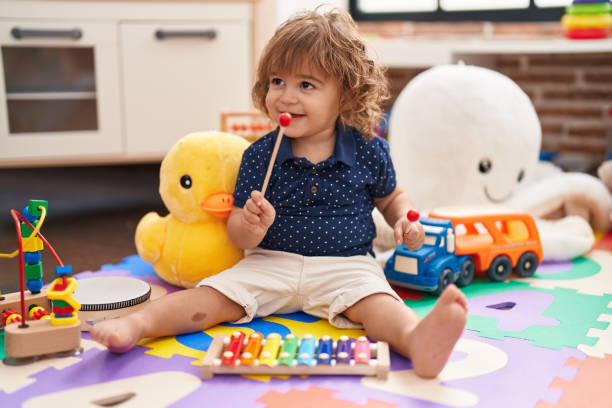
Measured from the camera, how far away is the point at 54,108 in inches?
71.0

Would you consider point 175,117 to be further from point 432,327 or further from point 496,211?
point 432,327

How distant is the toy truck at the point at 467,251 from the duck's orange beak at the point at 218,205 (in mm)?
316

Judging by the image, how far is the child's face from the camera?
1069 mm

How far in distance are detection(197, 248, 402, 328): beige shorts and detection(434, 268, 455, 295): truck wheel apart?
0.42ft

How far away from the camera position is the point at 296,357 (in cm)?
90

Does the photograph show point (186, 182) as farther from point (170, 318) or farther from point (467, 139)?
point (467, 139)

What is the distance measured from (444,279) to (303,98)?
42 cm

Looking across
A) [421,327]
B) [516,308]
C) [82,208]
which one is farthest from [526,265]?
[82,208]

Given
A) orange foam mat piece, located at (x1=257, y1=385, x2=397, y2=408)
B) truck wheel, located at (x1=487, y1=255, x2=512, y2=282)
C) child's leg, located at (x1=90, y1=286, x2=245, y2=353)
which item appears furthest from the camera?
truck wheel, located at (x1=487, y1=255, x2=512, y2=282)

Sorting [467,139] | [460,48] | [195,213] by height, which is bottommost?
[195,213]

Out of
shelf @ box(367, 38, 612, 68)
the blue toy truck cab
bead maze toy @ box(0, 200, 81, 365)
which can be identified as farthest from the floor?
shelf @ box(367, 38, 612, 68)

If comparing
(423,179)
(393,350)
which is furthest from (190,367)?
(423,179)

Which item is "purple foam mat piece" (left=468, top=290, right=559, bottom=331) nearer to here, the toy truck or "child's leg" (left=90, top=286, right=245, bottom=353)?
the toy truck

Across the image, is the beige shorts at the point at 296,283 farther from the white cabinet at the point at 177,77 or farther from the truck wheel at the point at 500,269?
the white cabinet at the point at 177,77
